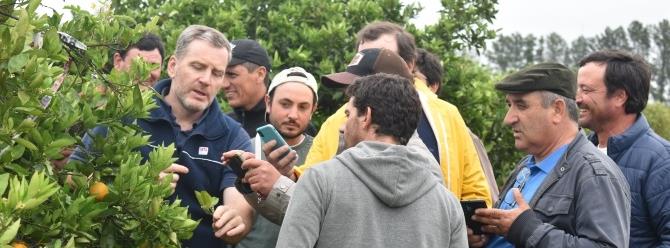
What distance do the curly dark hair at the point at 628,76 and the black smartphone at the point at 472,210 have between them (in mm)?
997

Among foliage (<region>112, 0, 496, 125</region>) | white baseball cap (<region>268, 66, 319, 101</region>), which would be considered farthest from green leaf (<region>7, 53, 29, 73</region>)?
foliage (<region>112, 0, 496, 125</region>)

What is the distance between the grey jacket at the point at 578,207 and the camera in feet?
13.0

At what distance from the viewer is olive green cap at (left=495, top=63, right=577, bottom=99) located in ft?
14.6

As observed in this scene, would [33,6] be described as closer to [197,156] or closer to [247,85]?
[197,156]

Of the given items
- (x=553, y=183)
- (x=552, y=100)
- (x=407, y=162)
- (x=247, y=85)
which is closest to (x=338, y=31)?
(x=247, y=85)

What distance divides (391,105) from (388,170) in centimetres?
28

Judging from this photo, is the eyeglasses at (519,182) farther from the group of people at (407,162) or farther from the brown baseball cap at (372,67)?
the brown baseball cap at (372,67)

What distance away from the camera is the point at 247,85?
20.3ft

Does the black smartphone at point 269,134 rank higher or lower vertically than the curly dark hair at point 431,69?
higher

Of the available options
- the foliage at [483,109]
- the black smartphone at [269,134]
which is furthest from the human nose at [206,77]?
the foliage at [483,109]

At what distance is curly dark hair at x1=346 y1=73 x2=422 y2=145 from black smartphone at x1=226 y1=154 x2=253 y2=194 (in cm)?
68

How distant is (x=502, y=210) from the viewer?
4234 millimetres

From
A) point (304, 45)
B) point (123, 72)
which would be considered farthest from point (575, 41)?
point (123, 72)

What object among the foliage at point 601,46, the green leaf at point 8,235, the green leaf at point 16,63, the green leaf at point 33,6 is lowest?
the foliage at point 601,46
